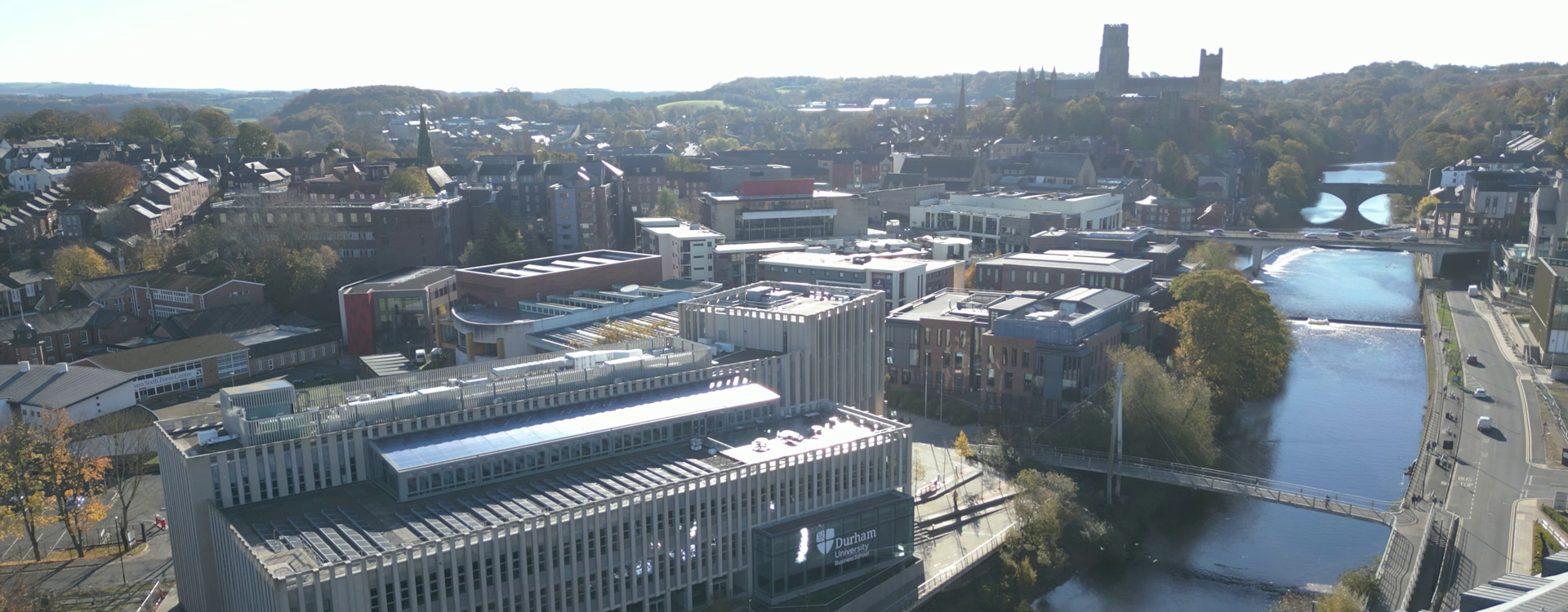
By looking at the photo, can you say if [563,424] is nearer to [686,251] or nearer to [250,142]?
[686,251]

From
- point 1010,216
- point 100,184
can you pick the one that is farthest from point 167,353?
point 1010,216

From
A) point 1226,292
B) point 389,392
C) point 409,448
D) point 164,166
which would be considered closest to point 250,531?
point 409,448

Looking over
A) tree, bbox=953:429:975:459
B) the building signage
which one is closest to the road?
the building signage

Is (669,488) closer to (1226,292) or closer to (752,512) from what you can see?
(752,512)

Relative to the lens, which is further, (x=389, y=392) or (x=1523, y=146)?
(x=1523, y=146)

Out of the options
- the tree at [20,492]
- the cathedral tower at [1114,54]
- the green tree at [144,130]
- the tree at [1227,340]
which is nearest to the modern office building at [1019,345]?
the tree at [1227,340]

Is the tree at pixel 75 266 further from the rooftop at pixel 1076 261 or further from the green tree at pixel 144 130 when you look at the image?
the rooftop at pixel 1076 261

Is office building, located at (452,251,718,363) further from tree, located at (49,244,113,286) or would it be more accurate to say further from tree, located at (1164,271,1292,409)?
tree, located at (49,244,113,286)
